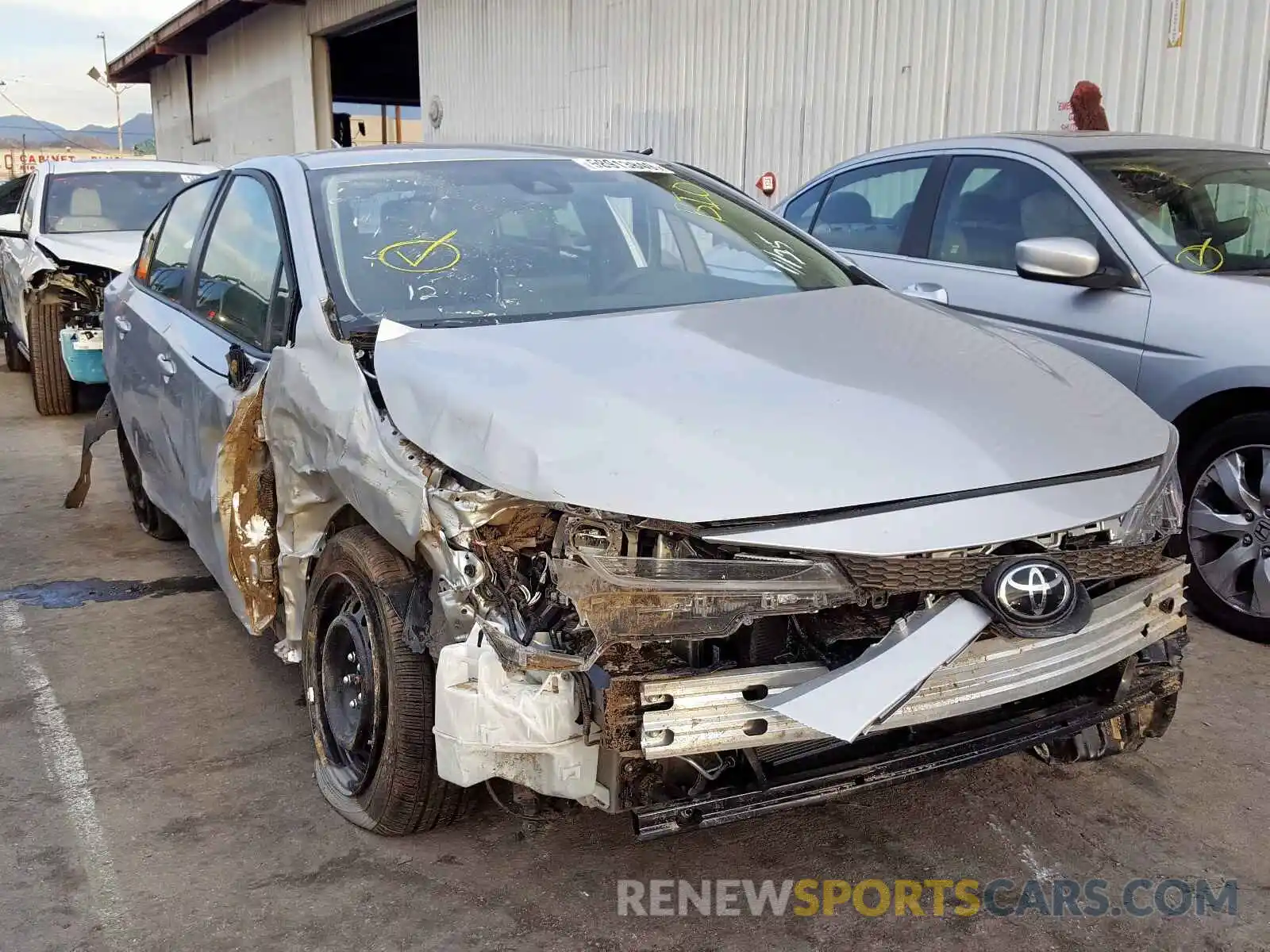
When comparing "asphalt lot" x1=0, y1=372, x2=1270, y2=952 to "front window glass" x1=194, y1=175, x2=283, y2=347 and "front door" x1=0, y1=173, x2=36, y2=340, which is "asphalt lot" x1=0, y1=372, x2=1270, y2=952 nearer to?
"front window glass" x1=194, y1=175, x2=283, y2=347

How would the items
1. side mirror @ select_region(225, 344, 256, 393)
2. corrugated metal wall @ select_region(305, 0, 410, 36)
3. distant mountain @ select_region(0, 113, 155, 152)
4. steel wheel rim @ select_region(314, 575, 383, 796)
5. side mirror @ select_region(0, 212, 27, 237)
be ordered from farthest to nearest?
distant mountain @ select_region(0, 113, 155, 152)
corrugated metal wall @ select_region(305, 0, 410, 36)
side mirror @ select_region(0, 212, 27, 237)
side mirror @ select_region(225, 344, 256, 393)
steel wheel rim @ select_region(314, 575, 383, 796)

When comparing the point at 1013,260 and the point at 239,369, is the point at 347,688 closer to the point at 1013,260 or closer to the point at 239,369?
the point at 239,369

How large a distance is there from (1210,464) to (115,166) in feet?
28.3

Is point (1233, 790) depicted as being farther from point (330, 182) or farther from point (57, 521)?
point (57, 521)

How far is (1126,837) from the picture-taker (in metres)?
2.82

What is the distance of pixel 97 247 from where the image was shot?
8.39m

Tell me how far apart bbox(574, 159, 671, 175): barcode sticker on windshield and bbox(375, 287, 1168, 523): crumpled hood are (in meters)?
0.95

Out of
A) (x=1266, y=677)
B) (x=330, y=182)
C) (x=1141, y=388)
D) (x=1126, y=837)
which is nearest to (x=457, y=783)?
(x=1126, y=837)

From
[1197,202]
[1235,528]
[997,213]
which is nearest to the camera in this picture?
[1235,528]

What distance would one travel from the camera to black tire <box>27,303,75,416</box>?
26.8 feet

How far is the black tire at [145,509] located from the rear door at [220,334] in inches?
47.3

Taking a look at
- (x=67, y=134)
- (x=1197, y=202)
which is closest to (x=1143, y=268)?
(x=1197, y=202)

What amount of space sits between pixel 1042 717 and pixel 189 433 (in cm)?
275

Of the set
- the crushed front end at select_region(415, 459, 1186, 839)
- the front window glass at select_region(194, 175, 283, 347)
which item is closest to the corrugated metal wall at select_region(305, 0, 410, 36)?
the front window glass at select_region(194, 175, 283, 347)
